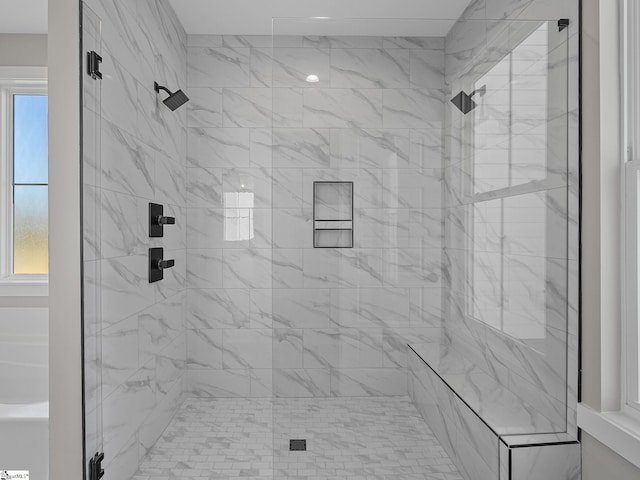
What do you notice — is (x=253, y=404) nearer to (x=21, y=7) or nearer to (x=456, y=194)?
(x=456, y=194)

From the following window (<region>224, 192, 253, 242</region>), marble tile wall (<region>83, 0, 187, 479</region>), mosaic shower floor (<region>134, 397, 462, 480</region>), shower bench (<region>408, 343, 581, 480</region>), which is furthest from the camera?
window (<region>224, 192, 253, 242</region>)

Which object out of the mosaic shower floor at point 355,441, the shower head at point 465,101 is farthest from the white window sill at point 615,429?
the shower head at point 465,101

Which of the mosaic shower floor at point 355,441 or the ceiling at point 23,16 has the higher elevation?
the ceiling at point 23,16

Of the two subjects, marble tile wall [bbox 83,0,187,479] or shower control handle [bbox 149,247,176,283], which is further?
shower control handle [bbox 149,247,176,283]

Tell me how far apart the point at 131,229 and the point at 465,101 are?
1.69 meters

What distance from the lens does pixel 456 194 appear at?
1.99 meters

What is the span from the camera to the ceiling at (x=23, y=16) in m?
2.15

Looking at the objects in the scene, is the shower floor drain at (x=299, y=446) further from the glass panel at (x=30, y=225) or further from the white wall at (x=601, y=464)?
the glass panel at (x=30, y=225)

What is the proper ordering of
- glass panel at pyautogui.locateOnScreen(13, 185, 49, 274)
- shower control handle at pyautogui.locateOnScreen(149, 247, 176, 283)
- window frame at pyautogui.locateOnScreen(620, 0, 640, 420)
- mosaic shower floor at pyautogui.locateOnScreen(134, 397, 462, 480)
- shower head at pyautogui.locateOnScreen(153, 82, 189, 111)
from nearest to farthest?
1. window frame at pyautogui.locateOnScreen(620, 0, 640, 420)
2. mosaic shower floor at pyautogui.locateOnScreen(134, 397, 462, 480)
3. glass panel at pyautogui.locateOnScreen(13, 185, 49, 274)
4. shower control handle at pyautogui.locateOnScreen(149, 247, 176, 283)
5. shower head at pyautogui.locateOnScreen(153, 82, 189, 111)

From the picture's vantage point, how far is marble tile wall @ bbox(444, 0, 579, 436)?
78.5 inches

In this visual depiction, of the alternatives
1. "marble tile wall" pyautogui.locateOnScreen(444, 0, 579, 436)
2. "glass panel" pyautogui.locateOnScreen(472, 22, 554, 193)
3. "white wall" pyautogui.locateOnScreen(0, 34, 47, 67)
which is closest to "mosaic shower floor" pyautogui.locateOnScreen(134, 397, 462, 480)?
"marble tile wall" pyautogui.locateOnScreen(444, 0, 579, 436)

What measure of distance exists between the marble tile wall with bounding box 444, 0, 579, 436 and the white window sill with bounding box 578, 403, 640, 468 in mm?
106

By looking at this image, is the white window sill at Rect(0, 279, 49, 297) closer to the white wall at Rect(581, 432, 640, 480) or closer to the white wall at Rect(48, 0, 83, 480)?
the white wall at Rect(48, 0, 83, 480)

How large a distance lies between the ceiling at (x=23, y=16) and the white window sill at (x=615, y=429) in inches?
106
